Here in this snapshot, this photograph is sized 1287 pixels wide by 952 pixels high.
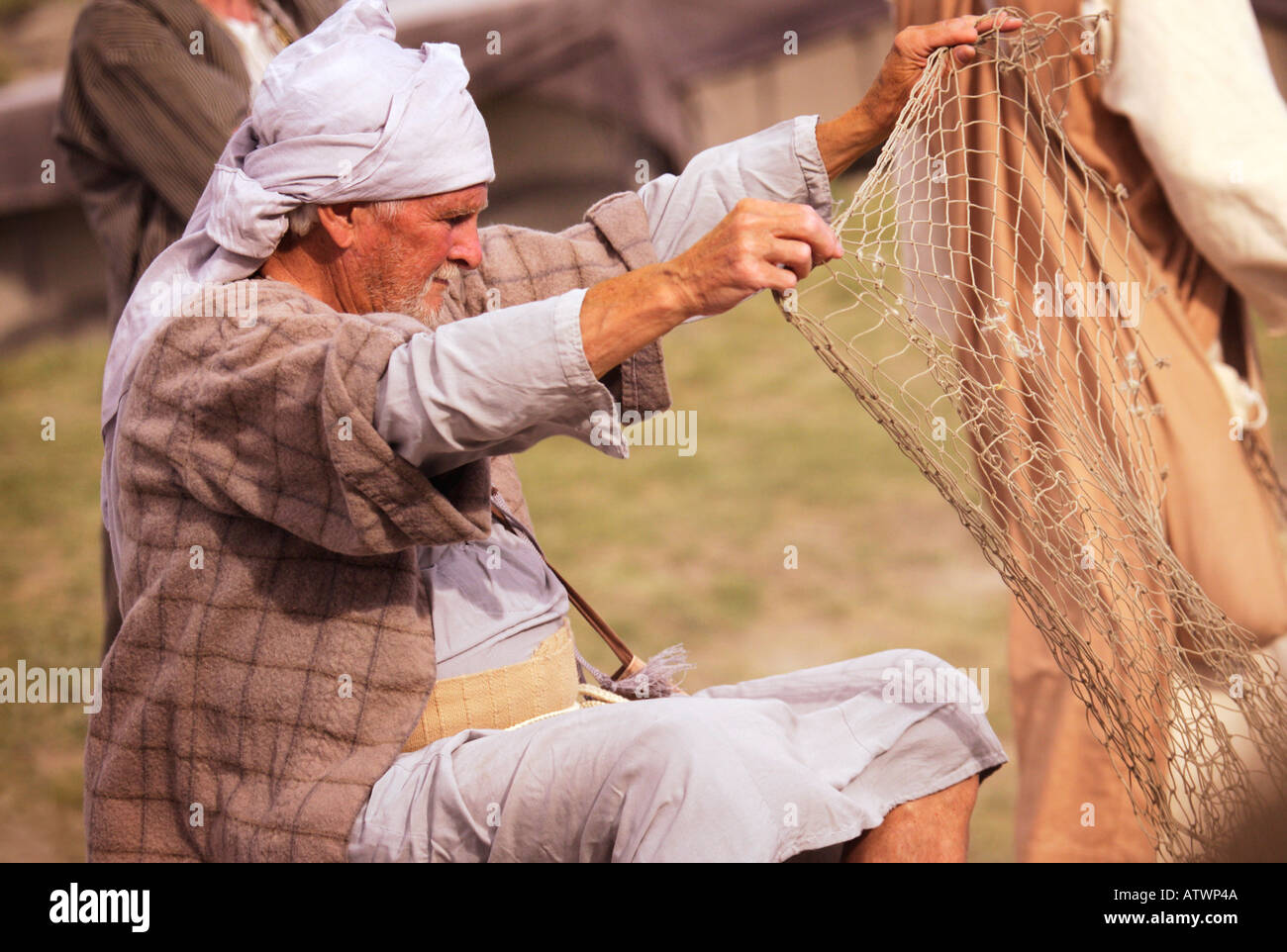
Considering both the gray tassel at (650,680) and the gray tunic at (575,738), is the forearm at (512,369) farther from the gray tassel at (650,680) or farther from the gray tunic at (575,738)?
the gray tassel at (650,680)

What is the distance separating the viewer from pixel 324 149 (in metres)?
2.00

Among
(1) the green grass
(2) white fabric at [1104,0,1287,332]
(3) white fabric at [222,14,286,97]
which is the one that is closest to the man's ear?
(3) white fabric at [222,14,286,97]

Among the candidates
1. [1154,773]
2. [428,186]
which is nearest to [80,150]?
[428,186]

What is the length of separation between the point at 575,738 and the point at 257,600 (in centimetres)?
46

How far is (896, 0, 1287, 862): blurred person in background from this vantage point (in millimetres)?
2488

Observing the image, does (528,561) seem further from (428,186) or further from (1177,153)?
(1177,153)

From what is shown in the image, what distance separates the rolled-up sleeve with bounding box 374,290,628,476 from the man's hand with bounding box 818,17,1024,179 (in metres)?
0.87

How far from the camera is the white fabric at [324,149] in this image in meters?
2.01

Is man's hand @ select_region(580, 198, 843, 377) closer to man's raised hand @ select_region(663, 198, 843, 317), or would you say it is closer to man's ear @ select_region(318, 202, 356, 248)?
man's raised hand @ select_region(663, 198, 843, 317)

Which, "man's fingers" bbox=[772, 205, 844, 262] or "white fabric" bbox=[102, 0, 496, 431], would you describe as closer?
"man's fingers" bbox=[772, 205, 844, 262]

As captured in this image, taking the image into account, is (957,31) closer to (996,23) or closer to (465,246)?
(996,23)

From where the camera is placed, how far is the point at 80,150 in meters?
3.07

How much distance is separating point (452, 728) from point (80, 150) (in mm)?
1715
